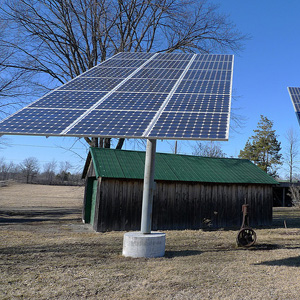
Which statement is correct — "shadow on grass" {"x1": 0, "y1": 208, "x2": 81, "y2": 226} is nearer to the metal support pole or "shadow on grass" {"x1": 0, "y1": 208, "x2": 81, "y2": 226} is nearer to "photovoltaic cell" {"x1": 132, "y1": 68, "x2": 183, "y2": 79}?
the metal support pole

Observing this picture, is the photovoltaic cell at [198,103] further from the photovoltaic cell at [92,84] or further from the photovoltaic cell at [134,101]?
the photovoltaic cell at [92,84]

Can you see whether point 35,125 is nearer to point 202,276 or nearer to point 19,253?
point 19,253

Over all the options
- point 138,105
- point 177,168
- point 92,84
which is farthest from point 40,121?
point 177,168

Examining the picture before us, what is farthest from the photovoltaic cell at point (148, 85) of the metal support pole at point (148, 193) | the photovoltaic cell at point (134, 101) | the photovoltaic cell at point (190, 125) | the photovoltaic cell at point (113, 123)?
the photovoltaic cell at point (190, 125)

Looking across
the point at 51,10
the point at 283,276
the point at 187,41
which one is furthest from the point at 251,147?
the point at 283,276

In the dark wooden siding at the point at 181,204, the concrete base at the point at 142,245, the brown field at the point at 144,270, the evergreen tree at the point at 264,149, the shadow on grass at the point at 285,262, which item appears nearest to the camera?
the brown field at the point at 144,270

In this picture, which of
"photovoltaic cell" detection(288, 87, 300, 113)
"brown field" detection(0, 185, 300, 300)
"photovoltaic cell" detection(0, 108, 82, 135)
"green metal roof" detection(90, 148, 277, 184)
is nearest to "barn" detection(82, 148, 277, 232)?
"green metal roof" detection(90, 148, 277, 184)

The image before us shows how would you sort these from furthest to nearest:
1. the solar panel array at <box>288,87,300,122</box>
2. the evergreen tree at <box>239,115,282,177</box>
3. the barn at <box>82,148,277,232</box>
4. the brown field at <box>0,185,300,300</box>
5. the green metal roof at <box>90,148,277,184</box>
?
the evergreen tree at <box>239,115,282,177</box>
the green metal roof at <box>90,148,277,184</box>
the barn at <box>82,148,277,232</box>
the solar panel array at <box>288,87,300,122</box>
the brown field at <box>0,185,300,300</box>

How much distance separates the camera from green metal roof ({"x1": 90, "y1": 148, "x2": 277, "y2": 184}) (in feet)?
53.5

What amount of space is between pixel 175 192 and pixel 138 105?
29.7ft

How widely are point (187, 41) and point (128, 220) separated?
14.6 m

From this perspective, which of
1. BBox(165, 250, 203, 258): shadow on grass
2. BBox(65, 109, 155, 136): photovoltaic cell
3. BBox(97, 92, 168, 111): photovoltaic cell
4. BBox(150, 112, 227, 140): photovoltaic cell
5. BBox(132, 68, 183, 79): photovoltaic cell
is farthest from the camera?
BBox(132, 68, 183, 79): photovoltaic cell

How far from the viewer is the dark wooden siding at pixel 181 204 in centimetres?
1564

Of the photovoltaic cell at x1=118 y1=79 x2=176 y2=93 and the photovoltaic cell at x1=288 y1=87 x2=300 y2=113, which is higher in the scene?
the photovoltaic cell at x1=288 y1=87 x2=300 y2=113
